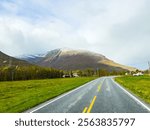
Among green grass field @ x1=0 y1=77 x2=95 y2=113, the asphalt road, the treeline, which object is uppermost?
the treeline

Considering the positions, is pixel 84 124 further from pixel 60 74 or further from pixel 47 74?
pixel 60 74

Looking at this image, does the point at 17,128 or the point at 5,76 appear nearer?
the point at 17,128

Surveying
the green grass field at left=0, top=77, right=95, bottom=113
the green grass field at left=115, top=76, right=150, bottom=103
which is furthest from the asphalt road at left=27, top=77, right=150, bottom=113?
the green grass field at left=115, top=76, right=150, bottom=103

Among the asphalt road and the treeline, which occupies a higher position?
the treeline

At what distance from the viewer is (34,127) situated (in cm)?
985

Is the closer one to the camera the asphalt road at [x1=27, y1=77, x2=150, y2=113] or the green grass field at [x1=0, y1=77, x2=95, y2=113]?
the asphalt road at [x1=27, y1=77, x2=150, y2=113]

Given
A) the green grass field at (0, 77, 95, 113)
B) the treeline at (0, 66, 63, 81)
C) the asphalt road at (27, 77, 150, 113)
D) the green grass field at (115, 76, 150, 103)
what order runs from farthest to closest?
the treeline at (0, 66, 63, 81), the green grass field at (115, 76, 150, 103), the green grass field at (0, 77, 95, 113), the asphalt road at (27, 77, 150, 113)

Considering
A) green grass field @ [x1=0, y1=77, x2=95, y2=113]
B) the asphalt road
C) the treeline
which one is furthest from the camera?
the treeline

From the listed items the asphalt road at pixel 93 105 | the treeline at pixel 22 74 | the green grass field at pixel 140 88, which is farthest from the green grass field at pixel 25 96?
the treeline at pixel 22 74

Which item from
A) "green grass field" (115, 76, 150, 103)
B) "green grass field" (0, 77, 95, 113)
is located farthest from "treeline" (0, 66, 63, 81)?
"green grass field" (0, 77, 95, 113)

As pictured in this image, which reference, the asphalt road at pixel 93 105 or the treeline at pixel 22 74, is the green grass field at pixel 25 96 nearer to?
the asphalt road at pixel 93 105

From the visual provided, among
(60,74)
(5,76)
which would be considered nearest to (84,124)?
(5,76)

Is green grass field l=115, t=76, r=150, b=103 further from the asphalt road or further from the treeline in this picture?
the treeline

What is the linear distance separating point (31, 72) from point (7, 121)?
474 ft
